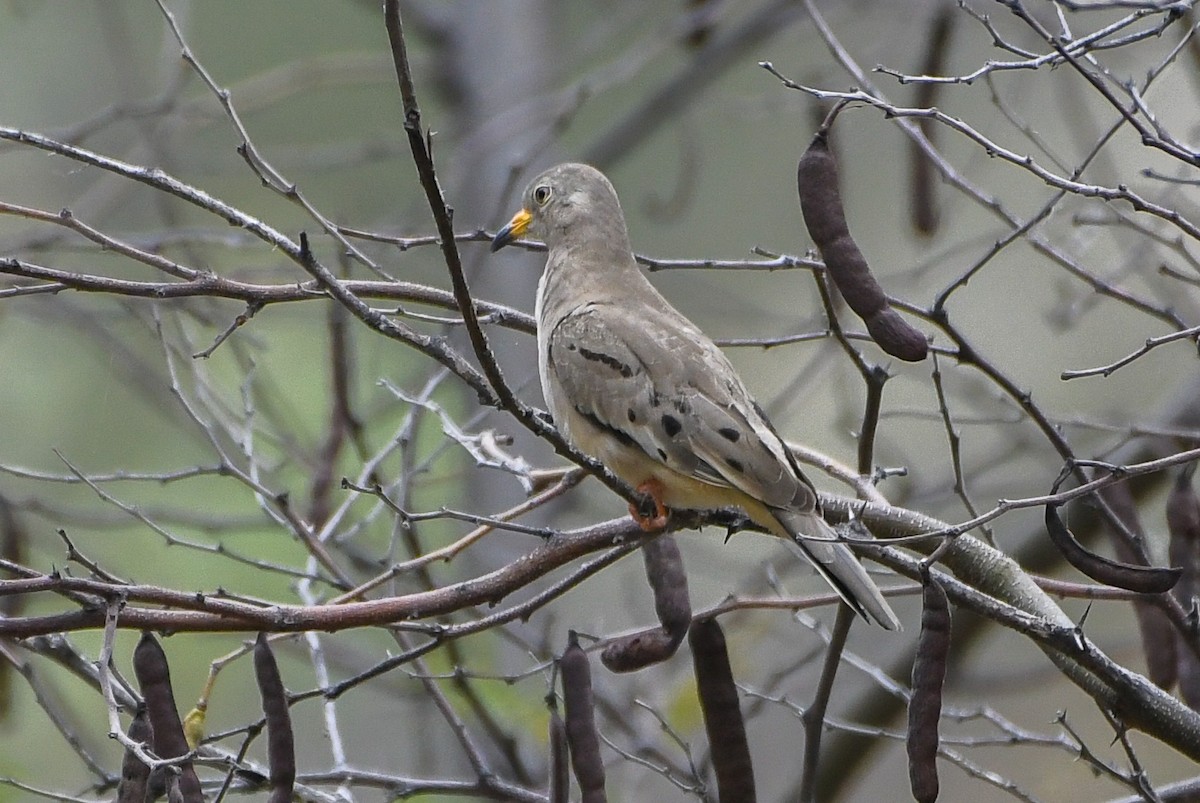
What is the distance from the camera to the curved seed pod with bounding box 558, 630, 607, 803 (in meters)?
2.51

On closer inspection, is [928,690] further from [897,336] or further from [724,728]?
[897,336]

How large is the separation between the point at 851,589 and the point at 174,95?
3352mm

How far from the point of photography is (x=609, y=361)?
12.3 ft

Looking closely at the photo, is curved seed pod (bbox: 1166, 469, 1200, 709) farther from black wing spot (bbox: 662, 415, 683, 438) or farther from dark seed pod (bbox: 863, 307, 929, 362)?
black wing spot (bbox: 662, 415, 683, 438)

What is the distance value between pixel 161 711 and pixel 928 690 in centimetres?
125

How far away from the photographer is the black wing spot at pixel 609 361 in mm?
3730

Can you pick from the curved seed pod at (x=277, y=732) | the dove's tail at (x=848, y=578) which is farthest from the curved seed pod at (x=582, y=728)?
the dove's tail at (x=848, y=578)

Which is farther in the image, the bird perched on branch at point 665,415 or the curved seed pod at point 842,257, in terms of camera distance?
the bird perched on branch at point 665,415

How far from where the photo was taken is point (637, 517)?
10.4ft

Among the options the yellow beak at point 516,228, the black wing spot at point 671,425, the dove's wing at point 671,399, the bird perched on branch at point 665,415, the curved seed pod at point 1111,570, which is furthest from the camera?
the yellow beak at point 516,228

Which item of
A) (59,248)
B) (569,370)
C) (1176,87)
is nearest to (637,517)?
(569,370)

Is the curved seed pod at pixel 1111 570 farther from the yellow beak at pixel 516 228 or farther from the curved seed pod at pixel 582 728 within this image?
the yellow beak at pixel 516 228

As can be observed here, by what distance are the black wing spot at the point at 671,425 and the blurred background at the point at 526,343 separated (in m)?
0.24

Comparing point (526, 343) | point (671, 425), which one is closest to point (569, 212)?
point (671, 425)
